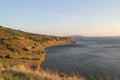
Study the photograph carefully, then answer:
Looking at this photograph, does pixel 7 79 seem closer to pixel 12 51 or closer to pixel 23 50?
pixel 12 51

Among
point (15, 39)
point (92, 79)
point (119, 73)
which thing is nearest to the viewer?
point (92, 79)

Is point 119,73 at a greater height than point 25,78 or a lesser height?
lesser

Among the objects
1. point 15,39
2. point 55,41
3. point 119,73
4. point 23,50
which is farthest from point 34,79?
point 55,41

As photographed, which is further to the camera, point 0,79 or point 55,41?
point 55,41

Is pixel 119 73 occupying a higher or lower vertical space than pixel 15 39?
lower

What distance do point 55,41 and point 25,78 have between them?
113 meters

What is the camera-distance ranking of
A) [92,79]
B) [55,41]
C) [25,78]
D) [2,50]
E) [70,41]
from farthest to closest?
[70,41]
[55,41]
[2,50]
[92,79]
[25,78]

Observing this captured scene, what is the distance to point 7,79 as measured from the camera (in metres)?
9.28

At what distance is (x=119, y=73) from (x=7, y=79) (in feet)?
84.7

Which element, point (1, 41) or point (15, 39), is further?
point (15, 39)

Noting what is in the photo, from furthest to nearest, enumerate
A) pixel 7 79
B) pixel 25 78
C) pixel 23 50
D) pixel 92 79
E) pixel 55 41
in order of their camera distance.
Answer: pixel 55 41
pixel 23 50
pixel 92 79
pixel 25 78
pixel 7 79

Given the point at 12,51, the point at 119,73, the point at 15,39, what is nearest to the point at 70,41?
the point at 15,39

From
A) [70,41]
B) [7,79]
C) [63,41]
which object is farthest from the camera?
[70,41]

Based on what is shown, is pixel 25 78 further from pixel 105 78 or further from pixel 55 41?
pixel 55 41
